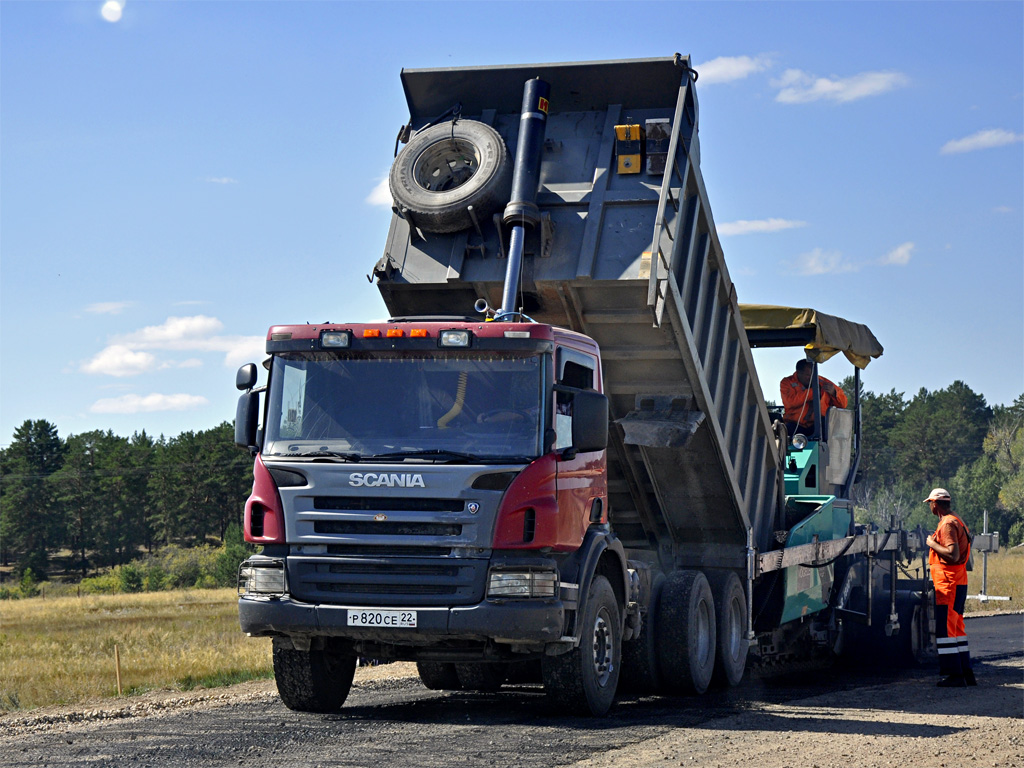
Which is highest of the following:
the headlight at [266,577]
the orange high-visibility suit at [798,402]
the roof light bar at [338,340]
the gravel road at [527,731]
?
the orange high-visibility suit at [798,402]

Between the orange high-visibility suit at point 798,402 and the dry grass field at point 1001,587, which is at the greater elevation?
the orange high-visibility suit at point 798,402

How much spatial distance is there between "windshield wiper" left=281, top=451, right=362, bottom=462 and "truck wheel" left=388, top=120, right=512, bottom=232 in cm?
253

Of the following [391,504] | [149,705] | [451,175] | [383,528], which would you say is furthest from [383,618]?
[451,175]

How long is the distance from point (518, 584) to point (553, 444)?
2.96 ft

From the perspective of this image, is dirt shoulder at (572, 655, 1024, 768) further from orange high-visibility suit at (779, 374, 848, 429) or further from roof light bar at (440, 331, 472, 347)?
orange high-visibility suit at (779, 374, 848, 429)

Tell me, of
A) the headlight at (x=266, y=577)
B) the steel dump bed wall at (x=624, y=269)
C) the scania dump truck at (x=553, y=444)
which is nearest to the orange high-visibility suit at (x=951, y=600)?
the scania dump truck at (x=553, y=444)

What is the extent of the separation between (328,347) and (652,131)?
325 cm

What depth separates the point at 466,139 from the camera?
33.0 feet

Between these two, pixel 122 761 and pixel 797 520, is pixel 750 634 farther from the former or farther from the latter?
pixel 122 761

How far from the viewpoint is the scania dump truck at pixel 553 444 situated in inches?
311

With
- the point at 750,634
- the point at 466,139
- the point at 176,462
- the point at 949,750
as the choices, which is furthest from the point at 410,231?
the point at 176,462

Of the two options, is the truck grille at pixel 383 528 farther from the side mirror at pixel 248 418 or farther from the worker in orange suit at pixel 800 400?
the worker in orange suit at pixel 800 400

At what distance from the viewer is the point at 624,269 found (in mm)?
9430

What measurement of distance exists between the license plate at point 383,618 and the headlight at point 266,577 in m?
0.51
